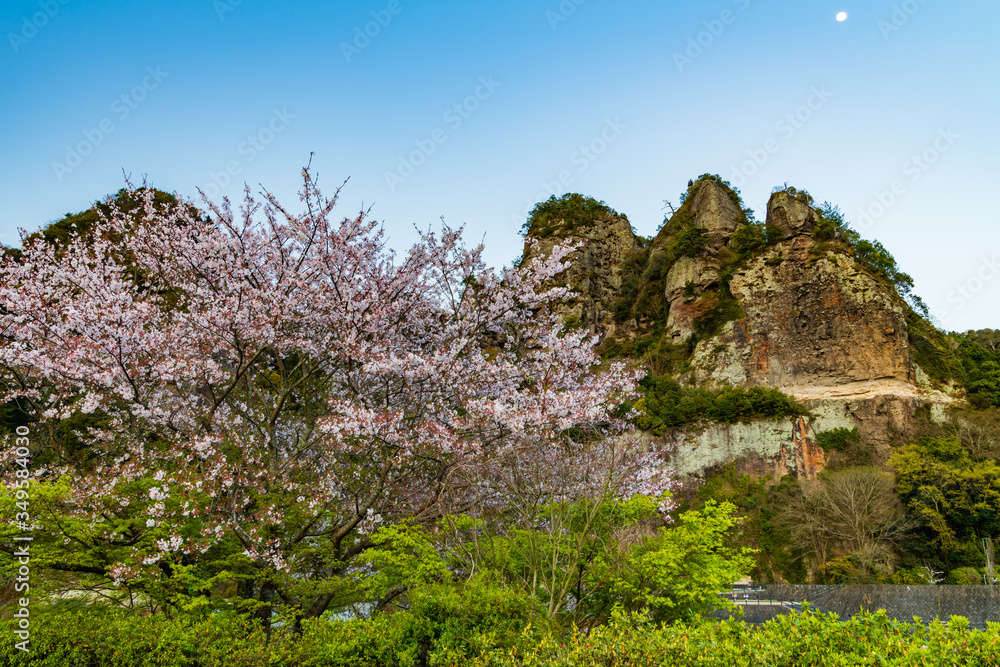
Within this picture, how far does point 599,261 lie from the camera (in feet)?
185

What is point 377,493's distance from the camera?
7.96 m

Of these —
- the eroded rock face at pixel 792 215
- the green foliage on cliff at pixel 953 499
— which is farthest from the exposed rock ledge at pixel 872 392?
the eroded rock face at pixel 792 215

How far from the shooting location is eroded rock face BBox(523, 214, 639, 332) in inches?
1986

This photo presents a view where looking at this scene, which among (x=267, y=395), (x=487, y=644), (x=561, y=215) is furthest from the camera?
(x=561, y=215)

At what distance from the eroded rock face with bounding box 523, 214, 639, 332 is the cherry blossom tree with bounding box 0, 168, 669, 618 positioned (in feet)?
128

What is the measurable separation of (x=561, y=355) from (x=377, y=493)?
15.4ft

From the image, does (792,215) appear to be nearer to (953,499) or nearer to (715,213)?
(715,213)

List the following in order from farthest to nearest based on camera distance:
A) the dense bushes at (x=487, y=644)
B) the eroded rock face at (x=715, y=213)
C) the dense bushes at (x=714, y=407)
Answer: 1. the eroded rock face at (x=715, y=213)
2. the dense bushes at (x=714, y=407)
3. the dense bushes at (x=487, y=644)

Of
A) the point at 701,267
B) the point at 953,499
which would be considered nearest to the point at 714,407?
the point at 953,499

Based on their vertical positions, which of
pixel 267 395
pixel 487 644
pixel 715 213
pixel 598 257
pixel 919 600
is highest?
pixel 715 213

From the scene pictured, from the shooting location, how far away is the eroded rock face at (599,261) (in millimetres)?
50447

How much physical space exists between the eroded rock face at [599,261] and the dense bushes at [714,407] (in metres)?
13.5

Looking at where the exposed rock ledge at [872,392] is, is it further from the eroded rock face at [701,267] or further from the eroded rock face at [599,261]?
the eroded rock face at [599,261]

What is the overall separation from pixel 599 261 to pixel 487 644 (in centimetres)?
5332
